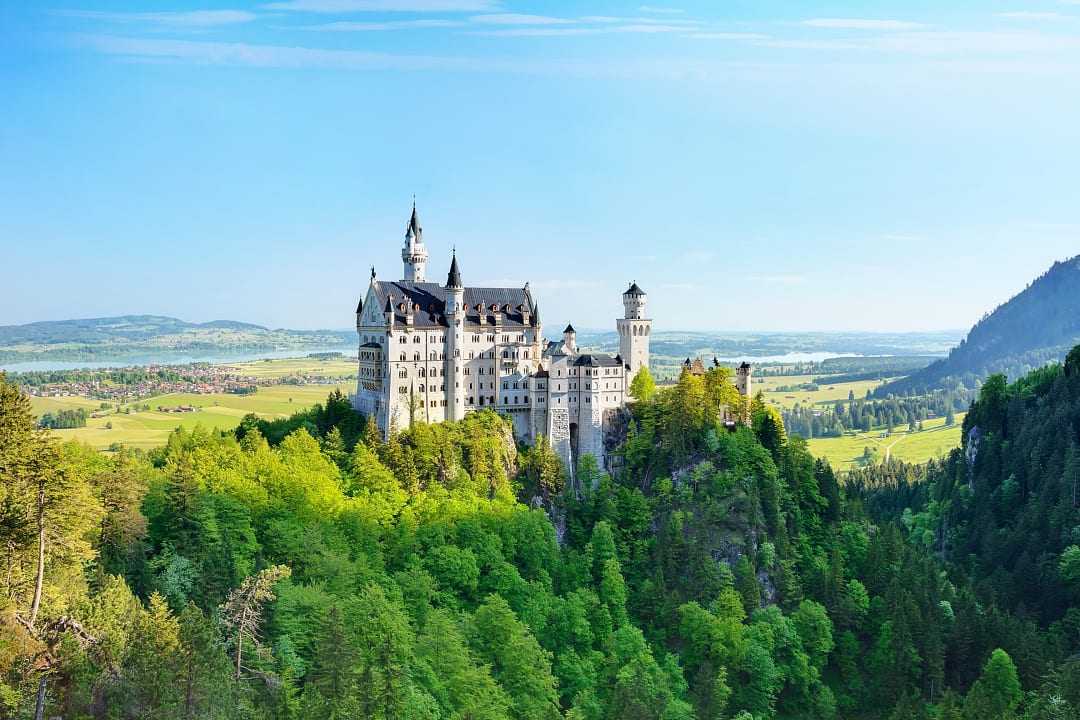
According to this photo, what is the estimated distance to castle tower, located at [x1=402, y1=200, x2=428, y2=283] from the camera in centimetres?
10956

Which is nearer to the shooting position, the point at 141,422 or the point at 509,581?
the point at 509,581

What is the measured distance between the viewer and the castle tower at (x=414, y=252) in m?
110

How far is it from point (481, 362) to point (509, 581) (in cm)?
2622

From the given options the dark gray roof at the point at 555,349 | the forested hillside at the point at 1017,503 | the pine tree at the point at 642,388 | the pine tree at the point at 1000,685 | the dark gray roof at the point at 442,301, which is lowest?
the pine tree at the point at 1000,685

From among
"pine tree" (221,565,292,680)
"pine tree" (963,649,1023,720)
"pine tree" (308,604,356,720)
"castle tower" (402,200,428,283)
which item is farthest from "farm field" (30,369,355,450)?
"pine tree" (963,649,1023,720)

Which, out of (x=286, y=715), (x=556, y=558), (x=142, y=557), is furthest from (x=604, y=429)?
(x=286, y=715)

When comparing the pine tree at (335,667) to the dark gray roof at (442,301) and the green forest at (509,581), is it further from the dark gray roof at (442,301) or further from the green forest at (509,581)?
the dark gray roof at (442,301)

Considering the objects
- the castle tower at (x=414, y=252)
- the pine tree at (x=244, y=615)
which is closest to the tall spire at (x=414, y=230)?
the castle tower at (x=414, y=252)

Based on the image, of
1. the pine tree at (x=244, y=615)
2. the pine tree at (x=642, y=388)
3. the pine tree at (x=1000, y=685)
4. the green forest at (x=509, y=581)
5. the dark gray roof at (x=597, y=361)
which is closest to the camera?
the green forest at (x=509, y=581)

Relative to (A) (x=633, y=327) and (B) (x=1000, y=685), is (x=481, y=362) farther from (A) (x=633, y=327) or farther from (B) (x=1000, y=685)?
(B) (x=1000, y=685)

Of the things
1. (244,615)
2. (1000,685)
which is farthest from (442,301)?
(1000,685)

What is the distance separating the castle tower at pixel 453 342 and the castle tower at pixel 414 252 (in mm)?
10764

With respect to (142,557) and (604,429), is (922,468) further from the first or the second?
(142,557)

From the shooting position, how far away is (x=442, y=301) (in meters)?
102
